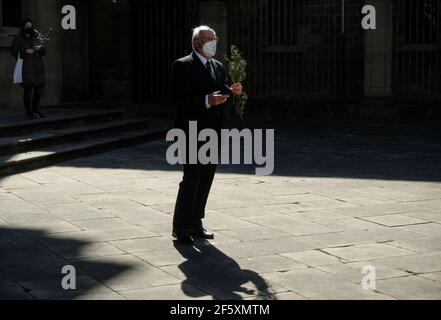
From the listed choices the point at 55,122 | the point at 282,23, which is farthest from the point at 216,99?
the point at 282,23

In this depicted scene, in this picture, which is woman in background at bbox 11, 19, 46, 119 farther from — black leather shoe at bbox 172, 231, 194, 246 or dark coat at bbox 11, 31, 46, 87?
black leather shoe at bbox 172, 231, 194, 246

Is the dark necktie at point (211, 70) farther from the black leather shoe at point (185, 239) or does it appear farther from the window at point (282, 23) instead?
the window at point (282, 23)

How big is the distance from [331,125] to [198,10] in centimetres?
455

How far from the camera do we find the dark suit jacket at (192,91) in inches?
280

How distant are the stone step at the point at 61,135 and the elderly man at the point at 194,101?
5.46 m

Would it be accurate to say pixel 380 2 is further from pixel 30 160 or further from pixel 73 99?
pixel 30 160

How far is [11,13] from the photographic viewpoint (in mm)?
18438

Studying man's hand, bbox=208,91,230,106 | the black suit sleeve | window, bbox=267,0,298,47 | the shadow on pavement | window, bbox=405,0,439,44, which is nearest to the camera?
man's hand, bbox=208,91,230,106

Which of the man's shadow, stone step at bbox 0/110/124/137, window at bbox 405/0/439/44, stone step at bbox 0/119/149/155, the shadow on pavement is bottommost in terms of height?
the man's shadow

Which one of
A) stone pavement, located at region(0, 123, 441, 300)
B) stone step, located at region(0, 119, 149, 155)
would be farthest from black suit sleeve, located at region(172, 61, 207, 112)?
stone step, located at region(0, 119, 149, 155)

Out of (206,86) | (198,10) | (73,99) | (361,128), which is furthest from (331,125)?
(206,86)

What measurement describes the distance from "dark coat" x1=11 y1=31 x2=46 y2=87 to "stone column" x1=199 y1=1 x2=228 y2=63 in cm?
632

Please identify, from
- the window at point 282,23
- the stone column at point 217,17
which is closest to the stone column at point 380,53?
the window at point 282,23

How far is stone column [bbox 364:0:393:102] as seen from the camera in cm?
1941
